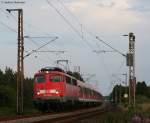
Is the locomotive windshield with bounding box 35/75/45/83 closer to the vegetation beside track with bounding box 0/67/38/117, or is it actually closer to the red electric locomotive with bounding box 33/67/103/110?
the red electric locomotive with bounding box 33/67/103/110

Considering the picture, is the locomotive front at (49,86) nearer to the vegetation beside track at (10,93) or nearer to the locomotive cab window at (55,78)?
→ the locomotive cab window at (55,78)

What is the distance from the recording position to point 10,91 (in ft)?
177

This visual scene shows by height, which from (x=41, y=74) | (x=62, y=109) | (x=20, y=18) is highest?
(x=20, y=18)

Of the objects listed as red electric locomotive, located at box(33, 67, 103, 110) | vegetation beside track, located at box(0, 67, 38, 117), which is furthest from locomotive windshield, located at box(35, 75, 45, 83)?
vegetation beside track, located at box(0, 67, 38, 117)

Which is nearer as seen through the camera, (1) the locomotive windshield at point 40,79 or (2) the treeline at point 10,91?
(1) the locomotive windshield at point 40,79

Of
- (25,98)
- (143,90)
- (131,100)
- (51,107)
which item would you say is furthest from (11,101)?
(143,90)

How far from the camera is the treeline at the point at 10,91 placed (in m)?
53.2

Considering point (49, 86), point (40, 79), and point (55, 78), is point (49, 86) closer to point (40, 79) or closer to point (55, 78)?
point (55, 78)

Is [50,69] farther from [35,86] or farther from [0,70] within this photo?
[0,70]

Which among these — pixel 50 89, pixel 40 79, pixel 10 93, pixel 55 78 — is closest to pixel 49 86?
pixel 50 89

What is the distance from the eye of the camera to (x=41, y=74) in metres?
45.8

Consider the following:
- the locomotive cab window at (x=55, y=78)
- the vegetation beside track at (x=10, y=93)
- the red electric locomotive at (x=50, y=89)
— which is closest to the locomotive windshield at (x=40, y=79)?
the red electric locomotive at (x=50, y=89)

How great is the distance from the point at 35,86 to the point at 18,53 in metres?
3.14

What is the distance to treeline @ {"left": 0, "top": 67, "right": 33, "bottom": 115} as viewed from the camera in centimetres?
5322
